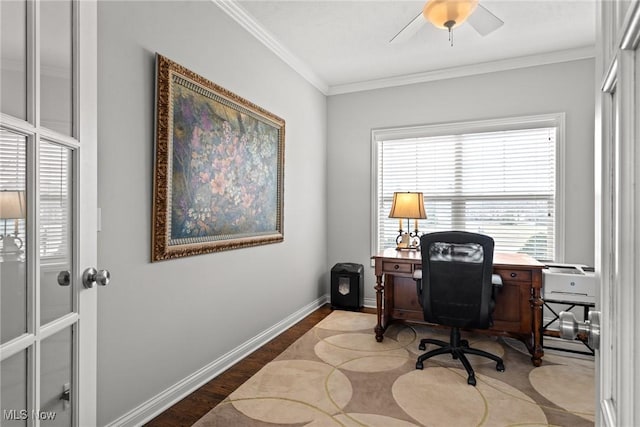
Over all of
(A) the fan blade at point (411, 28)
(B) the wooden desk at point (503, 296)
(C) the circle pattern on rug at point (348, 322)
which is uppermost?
(A) the fan blade at point (411, 28)

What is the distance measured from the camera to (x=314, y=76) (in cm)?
400

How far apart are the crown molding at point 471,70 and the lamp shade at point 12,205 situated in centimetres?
385

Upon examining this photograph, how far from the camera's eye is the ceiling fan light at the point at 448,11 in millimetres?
2052

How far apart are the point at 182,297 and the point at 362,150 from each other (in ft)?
9.13

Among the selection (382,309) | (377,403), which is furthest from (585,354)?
(377,403)

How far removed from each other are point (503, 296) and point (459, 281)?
34.9 inches

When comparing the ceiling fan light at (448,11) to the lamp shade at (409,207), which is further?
the lamp shade at (409,207)

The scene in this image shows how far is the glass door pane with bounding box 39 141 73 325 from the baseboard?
1.12m

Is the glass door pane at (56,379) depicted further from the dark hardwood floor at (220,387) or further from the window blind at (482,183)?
the window blind at (482,183)

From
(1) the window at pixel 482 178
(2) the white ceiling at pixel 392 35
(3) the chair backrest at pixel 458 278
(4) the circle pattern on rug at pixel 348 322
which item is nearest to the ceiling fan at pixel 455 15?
(2) the white ceiling at pixel 392 35

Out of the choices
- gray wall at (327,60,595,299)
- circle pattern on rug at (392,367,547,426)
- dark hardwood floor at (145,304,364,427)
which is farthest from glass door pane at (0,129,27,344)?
gray wall at (327,60,595,299)

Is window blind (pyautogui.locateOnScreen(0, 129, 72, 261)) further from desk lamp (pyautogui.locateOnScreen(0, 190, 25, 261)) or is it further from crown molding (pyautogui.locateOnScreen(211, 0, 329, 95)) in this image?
crown molding (pyautogui.locateOnScreen(211, 0, 329, 95))

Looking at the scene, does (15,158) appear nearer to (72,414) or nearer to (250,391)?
(72,414)

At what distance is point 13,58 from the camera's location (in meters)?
0.86
